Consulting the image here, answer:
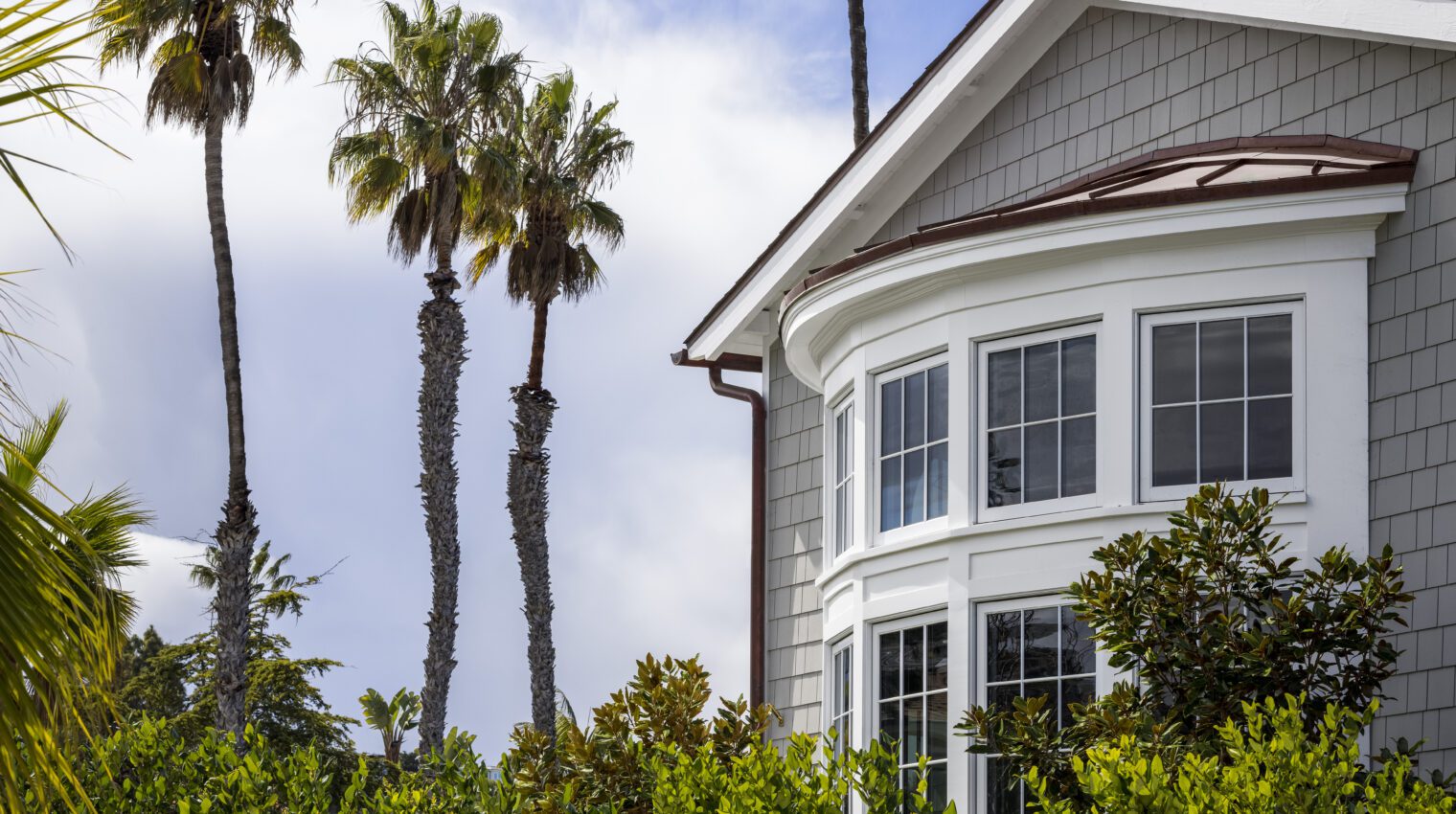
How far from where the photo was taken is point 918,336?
10.8 metres

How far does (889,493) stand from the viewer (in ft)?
36.6

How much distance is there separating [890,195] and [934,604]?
438 cm

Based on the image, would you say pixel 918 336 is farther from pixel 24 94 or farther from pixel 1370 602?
pixel 24 94

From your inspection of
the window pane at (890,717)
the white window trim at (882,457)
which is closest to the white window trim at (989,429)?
the white window trim at (882,457)

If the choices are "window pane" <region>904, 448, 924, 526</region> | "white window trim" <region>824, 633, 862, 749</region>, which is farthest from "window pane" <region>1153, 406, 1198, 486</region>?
"white window trim" <region>824, 633, 862, 749</region>

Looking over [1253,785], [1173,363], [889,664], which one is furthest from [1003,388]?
[1253,785]

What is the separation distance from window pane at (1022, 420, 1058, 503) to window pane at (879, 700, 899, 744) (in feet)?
5.76

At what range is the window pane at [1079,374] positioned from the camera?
9.98 meters

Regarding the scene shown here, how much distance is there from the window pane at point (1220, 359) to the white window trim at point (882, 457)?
5.14ft

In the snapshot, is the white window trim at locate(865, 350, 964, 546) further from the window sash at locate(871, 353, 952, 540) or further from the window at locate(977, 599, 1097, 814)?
the window at locate(977, 599, 1097, 814)

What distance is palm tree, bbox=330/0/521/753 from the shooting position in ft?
82.9

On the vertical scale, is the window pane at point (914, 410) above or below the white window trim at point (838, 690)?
above

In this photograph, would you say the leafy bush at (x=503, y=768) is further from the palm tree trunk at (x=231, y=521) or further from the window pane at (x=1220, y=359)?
the palm tree trunk at (x=231, y=521)

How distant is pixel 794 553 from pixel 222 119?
14.9 meters
